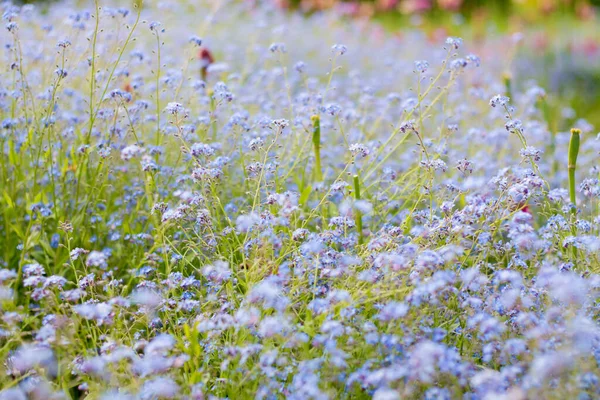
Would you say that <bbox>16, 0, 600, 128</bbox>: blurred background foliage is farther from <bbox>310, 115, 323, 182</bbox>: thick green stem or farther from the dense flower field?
the dense flower field

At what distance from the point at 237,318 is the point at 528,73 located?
24.1ft

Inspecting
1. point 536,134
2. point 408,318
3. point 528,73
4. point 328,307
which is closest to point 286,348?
point 328,307

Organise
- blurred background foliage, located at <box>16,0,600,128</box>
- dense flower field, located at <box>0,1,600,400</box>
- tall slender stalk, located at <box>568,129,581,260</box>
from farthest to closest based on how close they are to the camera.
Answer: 1. blurred background foliage, located at <box>16,0,600,128</box>
2. tall slender stalk, located at <box>568,129,581,260</box>
3. dense flower field, located at <box>0,1,600,400</box>

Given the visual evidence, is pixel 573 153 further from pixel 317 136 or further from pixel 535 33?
pixel 535 33

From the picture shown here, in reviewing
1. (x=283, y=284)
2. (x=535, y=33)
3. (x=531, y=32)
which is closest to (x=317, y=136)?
(x=283, y=284)

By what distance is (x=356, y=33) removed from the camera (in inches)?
391

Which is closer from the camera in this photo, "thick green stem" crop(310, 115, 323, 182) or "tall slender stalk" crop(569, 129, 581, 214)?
"tall slender stalk" crop(569, 129, 581, 214)

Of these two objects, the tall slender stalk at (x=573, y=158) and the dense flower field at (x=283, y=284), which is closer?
the dense flower field at (x=283, y=284)

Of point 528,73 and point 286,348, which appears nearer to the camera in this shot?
point 286,348

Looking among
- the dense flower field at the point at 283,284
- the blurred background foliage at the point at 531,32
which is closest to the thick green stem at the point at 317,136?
the dense flower field at the point at 283,284

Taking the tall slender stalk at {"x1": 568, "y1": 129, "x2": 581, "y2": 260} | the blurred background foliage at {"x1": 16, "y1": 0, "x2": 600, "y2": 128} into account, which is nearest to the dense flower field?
the tall slender stalk at {"x1": 568, "y1": 129, "x2": 581, "y2": 260}

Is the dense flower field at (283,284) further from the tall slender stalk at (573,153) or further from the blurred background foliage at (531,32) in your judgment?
the blurred background foliage at (531,32)

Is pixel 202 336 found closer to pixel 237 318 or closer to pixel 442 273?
pixel 237 318

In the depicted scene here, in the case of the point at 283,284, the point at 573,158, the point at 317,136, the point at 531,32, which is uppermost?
the point at 531,32
